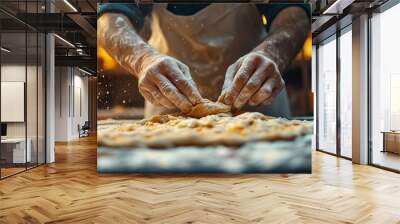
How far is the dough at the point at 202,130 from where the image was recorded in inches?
233

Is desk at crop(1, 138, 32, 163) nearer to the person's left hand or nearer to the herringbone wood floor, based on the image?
the herringbone wood floor

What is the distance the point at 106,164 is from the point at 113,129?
61 cm

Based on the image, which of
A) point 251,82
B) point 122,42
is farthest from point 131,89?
point 251,82

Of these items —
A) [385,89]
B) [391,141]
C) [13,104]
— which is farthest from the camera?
[385,89]

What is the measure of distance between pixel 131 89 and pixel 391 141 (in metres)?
4.84

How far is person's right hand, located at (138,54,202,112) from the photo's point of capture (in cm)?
595

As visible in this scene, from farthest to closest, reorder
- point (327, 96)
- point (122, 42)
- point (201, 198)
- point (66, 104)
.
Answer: point (66, 104)
point (327, 96)
point (122, 42)
point (201, 198)

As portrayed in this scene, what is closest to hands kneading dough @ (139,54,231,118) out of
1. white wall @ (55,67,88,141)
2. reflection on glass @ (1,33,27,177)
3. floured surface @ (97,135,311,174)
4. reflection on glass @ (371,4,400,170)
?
floured surface @ (97,135,311,174)

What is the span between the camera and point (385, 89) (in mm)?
6887

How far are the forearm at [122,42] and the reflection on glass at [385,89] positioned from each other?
4.36m

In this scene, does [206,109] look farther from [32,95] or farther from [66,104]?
[66,104]

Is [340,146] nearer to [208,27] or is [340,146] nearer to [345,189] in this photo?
[345,189]

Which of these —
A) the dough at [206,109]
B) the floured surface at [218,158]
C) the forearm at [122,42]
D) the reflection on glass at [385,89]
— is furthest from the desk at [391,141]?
the forearm at [122,42]

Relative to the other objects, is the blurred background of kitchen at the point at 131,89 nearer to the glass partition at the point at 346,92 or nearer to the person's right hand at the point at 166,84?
the person's right hand at the point at 166,84
